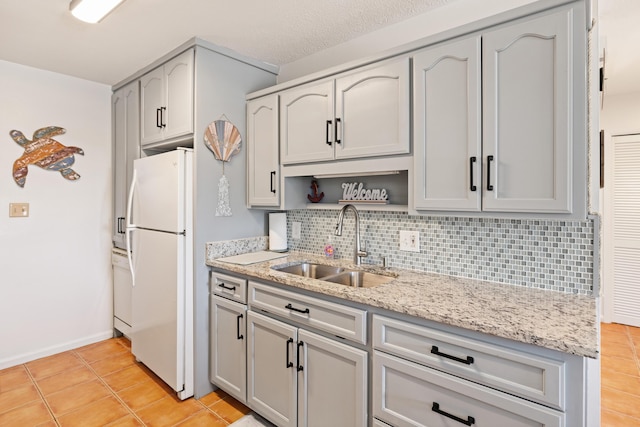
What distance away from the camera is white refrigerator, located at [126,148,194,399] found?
2.21 m

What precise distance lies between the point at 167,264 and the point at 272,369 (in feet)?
3.23

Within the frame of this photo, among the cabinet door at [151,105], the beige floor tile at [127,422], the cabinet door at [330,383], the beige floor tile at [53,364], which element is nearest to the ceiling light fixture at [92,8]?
the cabinet door at [151,105]

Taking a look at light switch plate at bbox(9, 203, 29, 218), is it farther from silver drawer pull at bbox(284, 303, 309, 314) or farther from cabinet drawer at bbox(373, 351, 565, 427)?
cabinet drawer at bbox(373, 351, 565, 427)

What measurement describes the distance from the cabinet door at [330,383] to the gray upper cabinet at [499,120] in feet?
2.61

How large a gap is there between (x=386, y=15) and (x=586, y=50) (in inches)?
44.5

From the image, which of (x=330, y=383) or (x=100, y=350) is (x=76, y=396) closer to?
(x=100, y=350)

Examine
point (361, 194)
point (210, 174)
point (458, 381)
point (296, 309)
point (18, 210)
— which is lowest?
point (458, 381)

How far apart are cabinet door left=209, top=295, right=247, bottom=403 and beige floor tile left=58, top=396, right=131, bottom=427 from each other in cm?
58

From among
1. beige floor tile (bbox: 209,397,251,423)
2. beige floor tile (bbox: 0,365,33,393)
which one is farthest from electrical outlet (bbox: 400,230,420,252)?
beige floor tile (bbox: 0,365,33,393)

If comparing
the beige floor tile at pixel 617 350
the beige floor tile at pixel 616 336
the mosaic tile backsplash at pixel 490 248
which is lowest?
the beige floor tile at pixel 617 350

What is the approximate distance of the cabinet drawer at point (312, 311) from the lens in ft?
4.99

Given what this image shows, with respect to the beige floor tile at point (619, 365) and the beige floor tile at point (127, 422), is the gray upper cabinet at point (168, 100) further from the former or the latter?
the beige floor tile at point (619, 365)

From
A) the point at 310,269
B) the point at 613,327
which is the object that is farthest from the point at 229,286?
the point at 613,327

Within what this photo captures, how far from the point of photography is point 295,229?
2.66 metres
